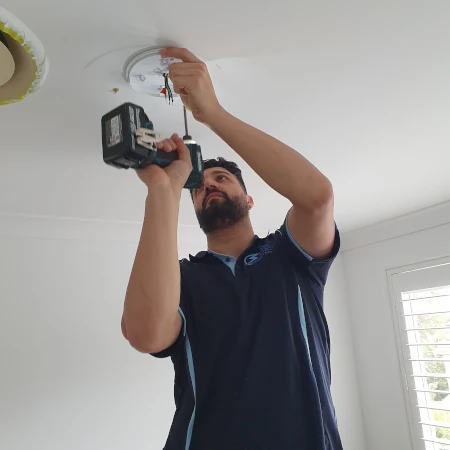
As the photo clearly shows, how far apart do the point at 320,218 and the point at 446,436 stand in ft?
6.06

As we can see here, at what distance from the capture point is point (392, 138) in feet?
4.78

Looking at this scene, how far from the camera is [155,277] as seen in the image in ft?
2.40

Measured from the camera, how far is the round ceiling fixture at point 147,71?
0.98 metres

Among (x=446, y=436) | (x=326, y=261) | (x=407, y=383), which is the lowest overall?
(x=446, y=436)

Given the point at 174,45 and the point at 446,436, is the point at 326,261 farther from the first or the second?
the point at 446,436

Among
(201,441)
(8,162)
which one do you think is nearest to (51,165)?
(8,162)

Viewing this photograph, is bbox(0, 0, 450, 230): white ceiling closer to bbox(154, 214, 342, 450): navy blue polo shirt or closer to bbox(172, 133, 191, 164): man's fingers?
bbox(172, 133, 191, 164): man's fingers

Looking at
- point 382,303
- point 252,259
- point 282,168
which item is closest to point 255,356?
point 252,259

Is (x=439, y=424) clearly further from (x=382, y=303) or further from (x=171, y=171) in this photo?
(x=171, y=171)

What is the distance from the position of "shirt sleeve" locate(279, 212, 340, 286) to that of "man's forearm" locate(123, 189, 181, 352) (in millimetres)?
268

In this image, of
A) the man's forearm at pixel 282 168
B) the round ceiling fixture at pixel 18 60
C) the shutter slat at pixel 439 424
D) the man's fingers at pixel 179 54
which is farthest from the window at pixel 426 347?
the round ceiling fixture at pixel 18 60

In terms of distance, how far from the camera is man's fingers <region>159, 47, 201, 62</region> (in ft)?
3.09

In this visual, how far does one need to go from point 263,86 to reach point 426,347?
67.3 inches

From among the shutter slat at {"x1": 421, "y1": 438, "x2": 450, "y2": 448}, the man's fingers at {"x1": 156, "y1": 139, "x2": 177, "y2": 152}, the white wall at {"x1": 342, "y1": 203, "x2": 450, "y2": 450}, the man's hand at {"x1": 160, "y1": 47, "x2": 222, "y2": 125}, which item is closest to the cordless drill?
the man's fingers at {"x1": 156, "y1": 139, "x2": 177, "y2": 152}
